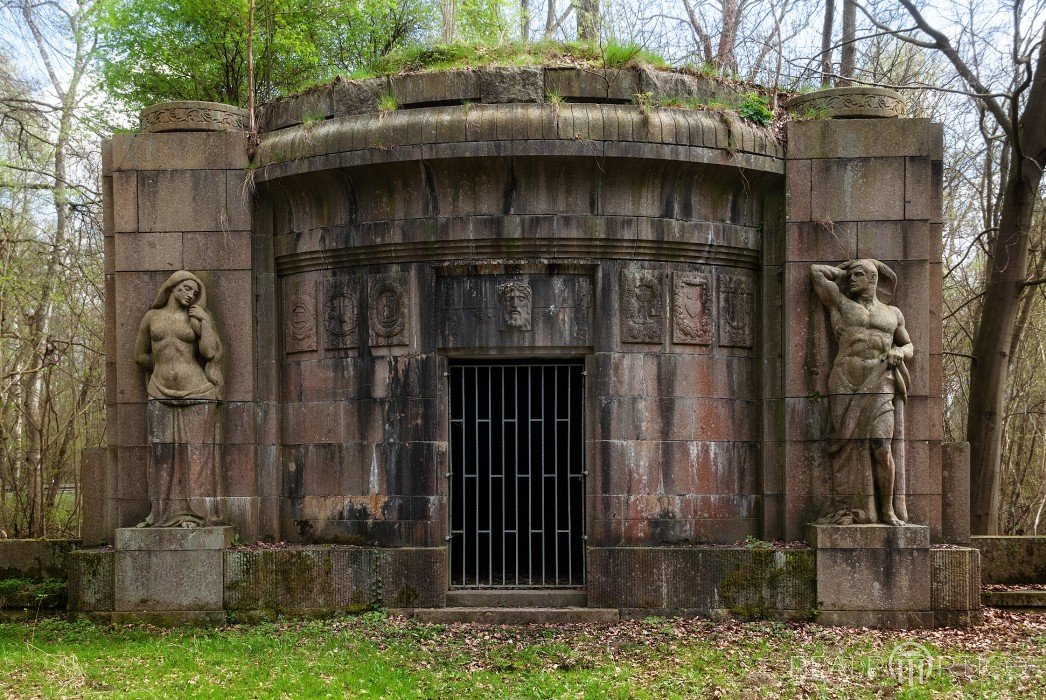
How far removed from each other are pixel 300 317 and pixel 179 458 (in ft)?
5.96

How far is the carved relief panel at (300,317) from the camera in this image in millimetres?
10680

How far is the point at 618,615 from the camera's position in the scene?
974cm

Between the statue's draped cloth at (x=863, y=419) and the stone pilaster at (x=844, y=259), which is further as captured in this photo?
the stone pilaster at (x=844, y=259)

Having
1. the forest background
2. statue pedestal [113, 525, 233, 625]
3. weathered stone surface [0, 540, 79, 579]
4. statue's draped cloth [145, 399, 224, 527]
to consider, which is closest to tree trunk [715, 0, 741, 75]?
the forest background

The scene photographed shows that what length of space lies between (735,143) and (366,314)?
3.94 meters

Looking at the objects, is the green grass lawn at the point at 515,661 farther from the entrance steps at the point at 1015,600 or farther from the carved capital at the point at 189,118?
the carved capital at the point at 189,118

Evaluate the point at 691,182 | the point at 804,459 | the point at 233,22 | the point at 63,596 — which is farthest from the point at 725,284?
the point at 233,22

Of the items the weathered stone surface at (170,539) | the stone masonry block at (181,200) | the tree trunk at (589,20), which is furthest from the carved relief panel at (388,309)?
the tree trunk at (589,20)

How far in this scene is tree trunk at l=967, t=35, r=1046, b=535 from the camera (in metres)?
13.6

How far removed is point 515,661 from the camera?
8516mm

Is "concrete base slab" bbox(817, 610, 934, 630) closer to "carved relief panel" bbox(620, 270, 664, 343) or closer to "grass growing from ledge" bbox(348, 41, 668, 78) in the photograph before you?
"carved relief panel" bbox(620, 270, 664, 343)

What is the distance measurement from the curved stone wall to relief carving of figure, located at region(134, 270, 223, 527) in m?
0.95

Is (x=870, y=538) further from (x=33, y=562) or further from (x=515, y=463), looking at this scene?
(x=33, y=562)

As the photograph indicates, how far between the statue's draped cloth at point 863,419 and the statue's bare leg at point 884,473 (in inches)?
1.7
